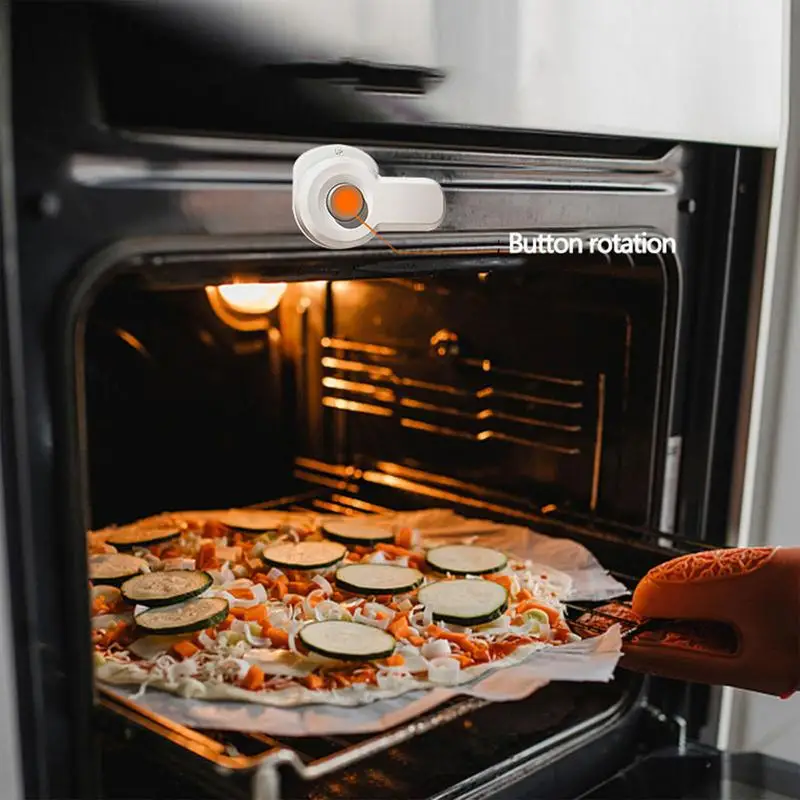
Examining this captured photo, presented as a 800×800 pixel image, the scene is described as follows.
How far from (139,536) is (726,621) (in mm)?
673

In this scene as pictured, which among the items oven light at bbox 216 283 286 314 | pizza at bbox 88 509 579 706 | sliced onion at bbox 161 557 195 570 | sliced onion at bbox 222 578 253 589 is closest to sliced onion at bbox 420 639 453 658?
pizza at bbox 88 509 579 706

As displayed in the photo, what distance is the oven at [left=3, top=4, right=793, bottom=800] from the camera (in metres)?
0.60

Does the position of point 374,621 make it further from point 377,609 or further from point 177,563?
point 177,563

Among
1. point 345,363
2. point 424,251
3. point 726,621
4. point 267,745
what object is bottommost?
point 267,745

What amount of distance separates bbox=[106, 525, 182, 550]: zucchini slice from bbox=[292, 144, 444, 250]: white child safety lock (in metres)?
0.60

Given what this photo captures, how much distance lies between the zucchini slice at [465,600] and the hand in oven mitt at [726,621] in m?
0.17

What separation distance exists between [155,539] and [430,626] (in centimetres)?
37

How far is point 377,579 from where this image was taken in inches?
43.5

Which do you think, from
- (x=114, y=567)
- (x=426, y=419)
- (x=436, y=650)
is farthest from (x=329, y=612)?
(x=426, y=419)

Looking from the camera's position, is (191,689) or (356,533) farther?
(356,533)

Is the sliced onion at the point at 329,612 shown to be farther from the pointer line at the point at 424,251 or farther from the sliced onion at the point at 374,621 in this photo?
the pointer line at the point at 424,251

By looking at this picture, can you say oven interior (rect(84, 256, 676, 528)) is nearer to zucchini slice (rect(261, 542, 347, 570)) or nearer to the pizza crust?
zucchini slice (rect(261, 542, 347, 570))

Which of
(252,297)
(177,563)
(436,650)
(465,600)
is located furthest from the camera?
(252,297)

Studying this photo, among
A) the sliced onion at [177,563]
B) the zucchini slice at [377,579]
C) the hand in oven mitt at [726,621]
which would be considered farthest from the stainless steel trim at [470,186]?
the sliced onion at [177,563]
